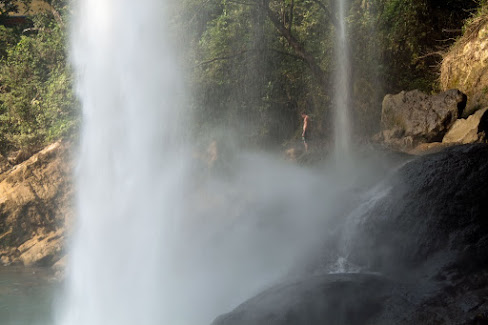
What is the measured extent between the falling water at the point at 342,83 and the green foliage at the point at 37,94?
925cm

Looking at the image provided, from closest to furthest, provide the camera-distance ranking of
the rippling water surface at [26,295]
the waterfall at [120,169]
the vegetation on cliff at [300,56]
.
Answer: the waterfall at [120,169] < the rippling water surface at [26,295] < the vegetation on cliff at [300,56]

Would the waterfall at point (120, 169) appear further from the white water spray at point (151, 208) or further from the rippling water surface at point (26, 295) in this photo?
the rippling water surface at point (26, 295)

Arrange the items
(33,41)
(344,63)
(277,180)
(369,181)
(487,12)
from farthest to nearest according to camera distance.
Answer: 1. (33,41)
2. (344,63)
3. (277,180)
4. (487,12)
5. (369,181)

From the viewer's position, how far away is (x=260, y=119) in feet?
57.2

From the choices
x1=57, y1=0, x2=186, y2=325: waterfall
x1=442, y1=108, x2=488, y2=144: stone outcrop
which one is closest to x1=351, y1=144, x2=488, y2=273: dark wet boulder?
x1=442, y1=108, x2=488, y2=144: stone outcrop

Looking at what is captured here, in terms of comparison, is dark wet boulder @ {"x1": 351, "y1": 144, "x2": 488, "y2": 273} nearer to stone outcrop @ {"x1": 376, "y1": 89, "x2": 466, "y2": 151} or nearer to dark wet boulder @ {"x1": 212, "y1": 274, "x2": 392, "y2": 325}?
dark wet boulder @ {"x1": 212, "y1": 274, "x2": 392, "y2": 325}

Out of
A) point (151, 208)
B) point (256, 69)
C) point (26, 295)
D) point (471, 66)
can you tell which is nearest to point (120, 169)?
point (151, 208)

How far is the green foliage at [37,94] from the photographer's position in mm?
17719

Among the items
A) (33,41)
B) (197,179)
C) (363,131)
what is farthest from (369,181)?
(33,41)

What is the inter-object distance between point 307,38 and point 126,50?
7.12 metres

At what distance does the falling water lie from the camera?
607 inches

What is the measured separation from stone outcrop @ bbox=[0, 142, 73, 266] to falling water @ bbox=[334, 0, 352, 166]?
972cm

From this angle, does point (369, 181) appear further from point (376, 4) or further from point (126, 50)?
point (376, 4)

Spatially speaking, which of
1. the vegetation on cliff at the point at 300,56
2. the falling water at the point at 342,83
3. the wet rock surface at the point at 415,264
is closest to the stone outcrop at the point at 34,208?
the vegetation on cliff at the point at 300,56
